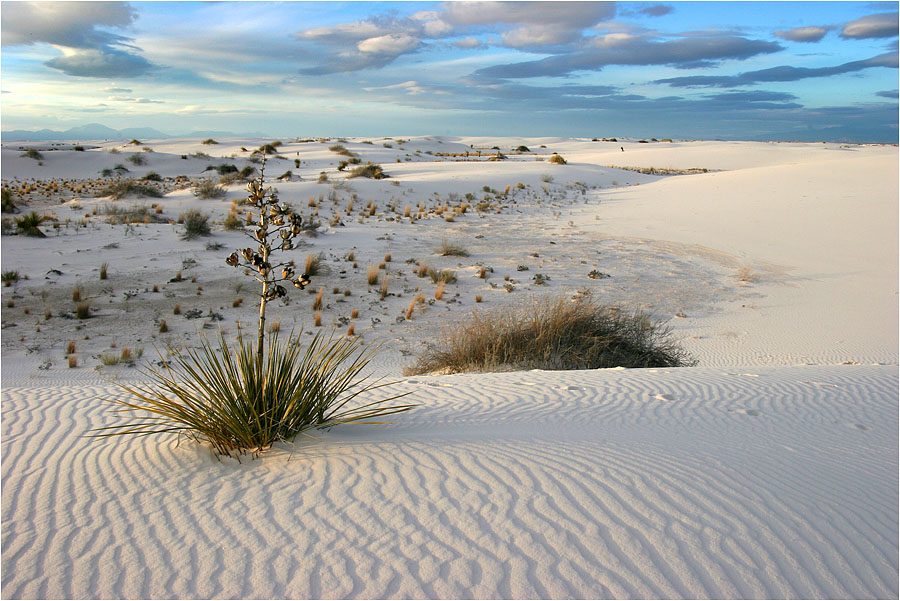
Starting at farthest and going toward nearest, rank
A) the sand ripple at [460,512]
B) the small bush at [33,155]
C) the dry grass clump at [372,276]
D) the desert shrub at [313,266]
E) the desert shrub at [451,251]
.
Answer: the small bush at [33,155]
the desert shrub at [451,251]
the desert shrub at [313,266]
the dry grass clump at [372,276]
the sand ripple at [460,512]

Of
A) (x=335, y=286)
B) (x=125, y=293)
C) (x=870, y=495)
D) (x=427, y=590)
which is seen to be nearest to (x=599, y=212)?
(x=335, y=286)

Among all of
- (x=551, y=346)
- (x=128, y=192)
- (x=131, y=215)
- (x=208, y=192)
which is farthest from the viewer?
(x=128, y=192)

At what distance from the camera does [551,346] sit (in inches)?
319

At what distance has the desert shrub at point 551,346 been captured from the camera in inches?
317

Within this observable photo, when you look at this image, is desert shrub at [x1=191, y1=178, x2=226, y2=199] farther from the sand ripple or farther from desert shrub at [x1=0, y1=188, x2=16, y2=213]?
the sand ripple

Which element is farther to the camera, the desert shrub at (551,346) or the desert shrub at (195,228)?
the desert shrub at (195,228)

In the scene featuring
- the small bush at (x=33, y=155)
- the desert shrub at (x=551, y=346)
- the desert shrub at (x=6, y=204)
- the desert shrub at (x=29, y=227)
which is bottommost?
the desert shrub at (x=551, y=346)

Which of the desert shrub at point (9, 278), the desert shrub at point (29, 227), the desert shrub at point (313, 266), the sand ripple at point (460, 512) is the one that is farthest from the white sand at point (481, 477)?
the desert shrub at point (29, 227)

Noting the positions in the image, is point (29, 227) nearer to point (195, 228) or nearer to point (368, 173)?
point (195, 228)

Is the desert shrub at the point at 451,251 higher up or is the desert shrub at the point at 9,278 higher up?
the desert shrub at the point at 451,251

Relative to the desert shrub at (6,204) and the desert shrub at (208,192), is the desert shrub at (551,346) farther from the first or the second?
the desert shrub at (6,204)

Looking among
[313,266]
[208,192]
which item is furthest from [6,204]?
[313,266]

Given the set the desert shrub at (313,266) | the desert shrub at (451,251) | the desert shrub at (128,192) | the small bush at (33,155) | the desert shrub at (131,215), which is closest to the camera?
the desert shrub at (313,266)

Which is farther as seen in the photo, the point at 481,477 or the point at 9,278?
the point at 9,278
